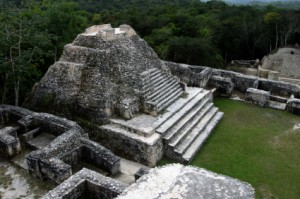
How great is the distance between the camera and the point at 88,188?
6688 millimetres

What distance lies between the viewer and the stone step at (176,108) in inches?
406

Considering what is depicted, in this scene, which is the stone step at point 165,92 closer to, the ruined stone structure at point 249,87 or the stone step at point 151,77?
the stone step at point 151,77

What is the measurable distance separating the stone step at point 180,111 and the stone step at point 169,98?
0.43 meters

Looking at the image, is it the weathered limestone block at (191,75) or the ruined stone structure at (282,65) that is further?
the ruined stone structure at (282,65)

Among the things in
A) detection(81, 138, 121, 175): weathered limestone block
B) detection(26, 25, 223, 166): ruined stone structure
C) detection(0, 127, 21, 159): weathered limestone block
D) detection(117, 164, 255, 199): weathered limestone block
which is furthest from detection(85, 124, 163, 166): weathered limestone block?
detection(117, 164, 255, 199): weathered limestone block

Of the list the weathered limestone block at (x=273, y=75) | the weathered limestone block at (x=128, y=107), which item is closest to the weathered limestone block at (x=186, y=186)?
the weathered limestone block at (x=128, y=107)

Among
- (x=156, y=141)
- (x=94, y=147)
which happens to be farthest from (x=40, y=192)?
(x=156, y=141)

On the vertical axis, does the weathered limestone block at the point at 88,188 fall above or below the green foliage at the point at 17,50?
below

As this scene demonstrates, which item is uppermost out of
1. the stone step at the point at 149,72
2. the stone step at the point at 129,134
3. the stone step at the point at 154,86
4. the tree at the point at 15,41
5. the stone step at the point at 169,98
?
the tree at the point at 15,41

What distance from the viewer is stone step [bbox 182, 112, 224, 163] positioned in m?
9.65

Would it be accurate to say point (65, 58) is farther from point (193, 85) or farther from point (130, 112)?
point (193, 85)

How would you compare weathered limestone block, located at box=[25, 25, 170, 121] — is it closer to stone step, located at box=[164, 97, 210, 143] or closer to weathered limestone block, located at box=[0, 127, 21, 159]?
stone step, located at box=[164, 97, 210, 143]

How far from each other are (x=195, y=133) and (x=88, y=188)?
5.25 m

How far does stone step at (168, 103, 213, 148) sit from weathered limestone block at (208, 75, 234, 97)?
248 centimetres
